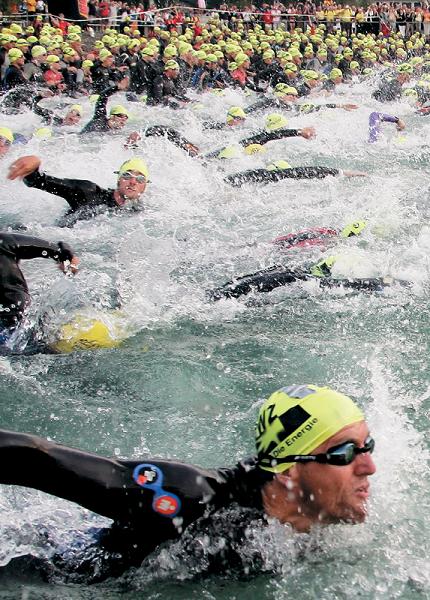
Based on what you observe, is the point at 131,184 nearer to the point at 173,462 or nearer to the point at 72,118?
the point at 173,462

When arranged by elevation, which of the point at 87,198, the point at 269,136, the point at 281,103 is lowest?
the point at 281,103

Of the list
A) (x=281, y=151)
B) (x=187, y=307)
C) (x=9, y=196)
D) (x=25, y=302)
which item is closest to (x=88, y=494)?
(x=25, y=302)

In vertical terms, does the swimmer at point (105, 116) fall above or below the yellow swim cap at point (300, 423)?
below

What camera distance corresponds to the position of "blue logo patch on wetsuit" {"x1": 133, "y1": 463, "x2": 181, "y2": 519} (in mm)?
2492

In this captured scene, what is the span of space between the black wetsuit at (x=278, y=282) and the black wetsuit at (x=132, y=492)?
3.57m

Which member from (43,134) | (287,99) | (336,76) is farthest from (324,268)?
(336,76)

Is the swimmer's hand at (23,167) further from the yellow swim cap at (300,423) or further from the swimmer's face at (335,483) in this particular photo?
the swimmer's face at (335,483)

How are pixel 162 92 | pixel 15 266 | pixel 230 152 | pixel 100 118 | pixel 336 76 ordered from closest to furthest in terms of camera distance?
pixel 15 266 → pixel 230 152 → pixel 100 118 → pixel 162 92 → pixel 336 76

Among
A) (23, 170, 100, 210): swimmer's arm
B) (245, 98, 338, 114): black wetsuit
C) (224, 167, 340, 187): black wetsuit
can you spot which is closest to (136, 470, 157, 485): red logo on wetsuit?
(23, 170, 100, 210): swimmer's arm

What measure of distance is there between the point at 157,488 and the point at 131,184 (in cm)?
558

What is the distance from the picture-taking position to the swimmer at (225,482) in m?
2.46

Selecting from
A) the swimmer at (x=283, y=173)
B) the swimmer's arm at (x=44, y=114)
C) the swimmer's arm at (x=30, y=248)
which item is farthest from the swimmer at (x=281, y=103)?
the swimmer's arm at (x=30, y=248)

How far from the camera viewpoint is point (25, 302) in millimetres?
5453

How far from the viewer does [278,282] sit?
6.21 meters
